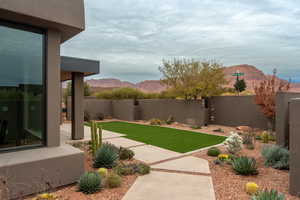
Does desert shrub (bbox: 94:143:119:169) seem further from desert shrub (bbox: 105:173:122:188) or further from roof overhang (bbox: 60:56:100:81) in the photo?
roof overhang (bbox: 60:56:100:81)

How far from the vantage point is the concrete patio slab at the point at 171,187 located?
3428 millimetres

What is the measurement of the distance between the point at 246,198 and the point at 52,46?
494 centimetres

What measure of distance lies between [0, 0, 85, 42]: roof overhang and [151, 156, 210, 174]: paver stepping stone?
4.02 metres

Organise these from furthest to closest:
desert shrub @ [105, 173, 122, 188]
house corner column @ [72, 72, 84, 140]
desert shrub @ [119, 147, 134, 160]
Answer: house corner column @ [72, 72, 84, 140] < desert shrub @ [119, 147, 134, 160] < desert shrub @ [105, 173, 122, 188]

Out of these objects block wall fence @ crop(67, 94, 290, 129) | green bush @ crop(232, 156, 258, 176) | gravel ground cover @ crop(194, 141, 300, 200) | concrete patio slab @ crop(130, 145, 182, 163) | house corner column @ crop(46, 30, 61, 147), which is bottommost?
concrete patio slab @ crop(130, 145, 182, 163)

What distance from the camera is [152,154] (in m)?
6.29

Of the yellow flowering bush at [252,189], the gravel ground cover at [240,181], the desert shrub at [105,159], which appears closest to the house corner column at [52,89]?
the desert shrub at [105,159]

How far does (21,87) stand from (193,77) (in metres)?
10.8

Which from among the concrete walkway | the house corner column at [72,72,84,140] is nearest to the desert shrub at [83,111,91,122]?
the house corner column at [72,72,84,140]

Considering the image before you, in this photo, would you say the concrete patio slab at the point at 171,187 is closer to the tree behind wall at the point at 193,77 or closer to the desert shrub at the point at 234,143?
the desert shrub at the point at 234,143

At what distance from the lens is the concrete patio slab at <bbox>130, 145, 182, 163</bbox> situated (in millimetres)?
5781

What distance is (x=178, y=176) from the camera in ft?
14.4

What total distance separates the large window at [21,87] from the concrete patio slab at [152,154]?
2.89 m

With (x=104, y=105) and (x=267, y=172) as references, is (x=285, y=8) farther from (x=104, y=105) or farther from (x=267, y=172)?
(x=104, y=105)
